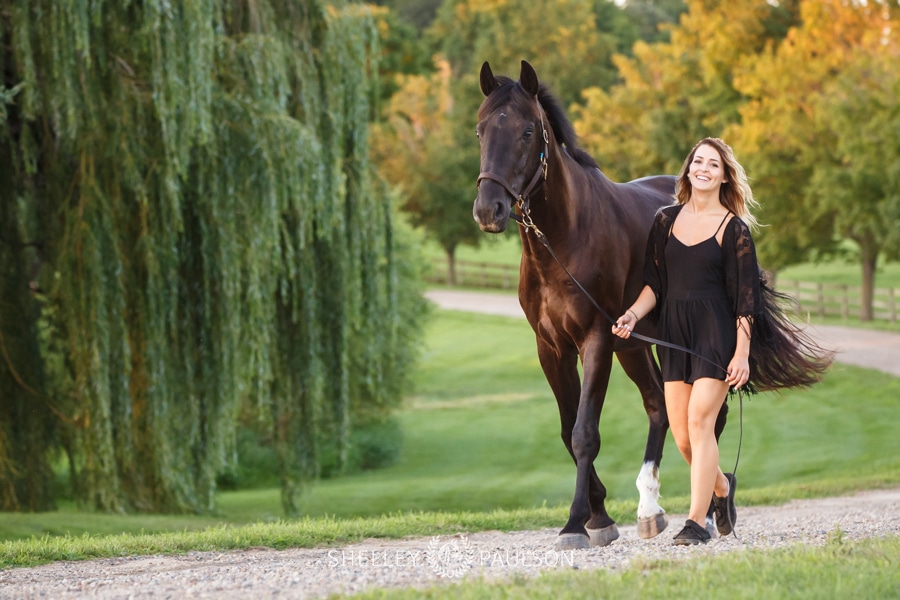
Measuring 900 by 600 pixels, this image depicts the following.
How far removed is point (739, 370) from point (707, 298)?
441 millimetres

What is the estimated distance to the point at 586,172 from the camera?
6.91 metres

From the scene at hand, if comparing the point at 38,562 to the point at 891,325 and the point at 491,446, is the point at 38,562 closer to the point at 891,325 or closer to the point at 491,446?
the point at 491,446

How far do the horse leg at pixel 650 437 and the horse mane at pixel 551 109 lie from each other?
128cm

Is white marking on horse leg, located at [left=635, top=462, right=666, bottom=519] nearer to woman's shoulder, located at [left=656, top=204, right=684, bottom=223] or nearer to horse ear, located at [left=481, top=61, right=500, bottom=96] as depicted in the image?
woman's shoulder, located at [left=656, top=204, right=684, bottom=223]

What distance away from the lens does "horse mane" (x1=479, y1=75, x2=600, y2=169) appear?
6.14m

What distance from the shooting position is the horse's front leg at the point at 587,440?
6227 mm

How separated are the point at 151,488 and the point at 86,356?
70.1 inches

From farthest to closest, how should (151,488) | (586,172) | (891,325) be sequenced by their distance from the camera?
(891,325) → (151,488) → (586,172)

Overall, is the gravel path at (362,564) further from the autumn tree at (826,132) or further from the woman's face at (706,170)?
the autumn tree at (826,132)

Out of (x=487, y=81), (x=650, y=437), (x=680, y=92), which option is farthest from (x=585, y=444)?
(x=680, y=92)

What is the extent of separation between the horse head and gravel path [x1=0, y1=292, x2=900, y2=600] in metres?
1.72

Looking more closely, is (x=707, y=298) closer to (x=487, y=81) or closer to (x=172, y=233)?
(x=487, y=81)

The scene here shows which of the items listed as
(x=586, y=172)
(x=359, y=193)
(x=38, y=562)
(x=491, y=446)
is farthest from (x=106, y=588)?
(x=491, y=446)

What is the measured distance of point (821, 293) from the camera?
123ft
